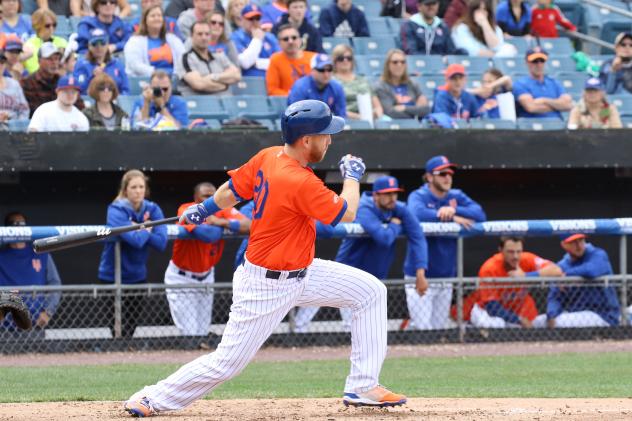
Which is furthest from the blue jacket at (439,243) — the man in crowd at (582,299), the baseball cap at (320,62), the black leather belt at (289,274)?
the black leather belt at (289,274)

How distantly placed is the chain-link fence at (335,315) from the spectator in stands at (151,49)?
2.42 m

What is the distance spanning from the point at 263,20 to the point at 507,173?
121 inches

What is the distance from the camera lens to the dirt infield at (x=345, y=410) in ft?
20.7

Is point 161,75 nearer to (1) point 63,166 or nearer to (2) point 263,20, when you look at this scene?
(1) point 63,166

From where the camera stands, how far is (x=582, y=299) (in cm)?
1097

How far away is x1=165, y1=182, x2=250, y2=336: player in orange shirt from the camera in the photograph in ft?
33.3

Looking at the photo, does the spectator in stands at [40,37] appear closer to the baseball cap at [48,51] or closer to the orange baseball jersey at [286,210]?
the baseball cap at [48,51]

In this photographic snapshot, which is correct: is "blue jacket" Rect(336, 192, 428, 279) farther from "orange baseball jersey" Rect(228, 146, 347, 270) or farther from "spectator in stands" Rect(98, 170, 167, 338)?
"orange baseball jersey" Rect(228, 146, 347, 270)

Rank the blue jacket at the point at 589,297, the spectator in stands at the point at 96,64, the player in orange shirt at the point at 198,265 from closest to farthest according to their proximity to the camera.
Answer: the player in orange shirt at the point at 198,265, the blue jacket at the point at 589,297, the spectator in stands at the point at 96,64

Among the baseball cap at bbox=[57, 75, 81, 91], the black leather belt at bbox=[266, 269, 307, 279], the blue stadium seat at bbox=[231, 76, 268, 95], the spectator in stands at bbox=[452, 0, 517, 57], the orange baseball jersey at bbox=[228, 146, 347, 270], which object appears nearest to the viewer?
the orange baseball jersey at bbox=[228, 146, 347, 270]

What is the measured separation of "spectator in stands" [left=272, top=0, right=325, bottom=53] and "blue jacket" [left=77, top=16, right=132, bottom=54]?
5.46ft

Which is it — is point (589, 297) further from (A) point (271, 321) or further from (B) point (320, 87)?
(A) point (271, 321)

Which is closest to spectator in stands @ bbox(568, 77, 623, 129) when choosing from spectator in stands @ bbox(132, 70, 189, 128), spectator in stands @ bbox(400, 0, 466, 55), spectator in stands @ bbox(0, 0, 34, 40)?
spectator in stands @ bbox(400, 0, 466, 55)

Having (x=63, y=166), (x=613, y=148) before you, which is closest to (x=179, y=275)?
(x=63, y=166)
